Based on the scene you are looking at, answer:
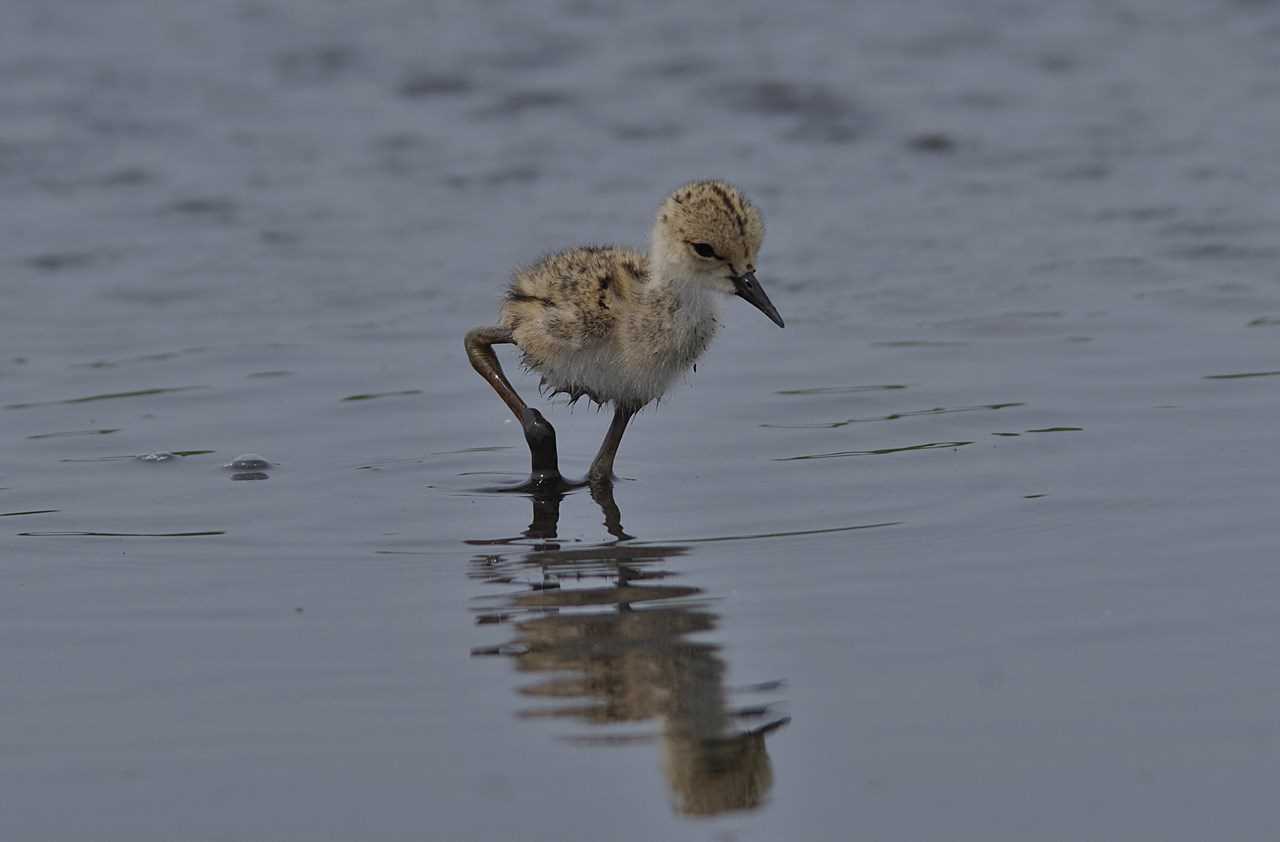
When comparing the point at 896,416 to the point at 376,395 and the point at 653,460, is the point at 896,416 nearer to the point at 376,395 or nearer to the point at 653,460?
the point at 653,460

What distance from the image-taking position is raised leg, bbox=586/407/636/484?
259 inches

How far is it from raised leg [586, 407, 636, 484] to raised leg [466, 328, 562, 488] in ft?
0.43

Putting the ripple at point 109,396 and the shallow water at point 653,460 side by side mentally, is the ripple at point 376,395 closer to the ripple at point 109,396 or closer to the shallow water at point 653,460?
the shallow water at point 653,460

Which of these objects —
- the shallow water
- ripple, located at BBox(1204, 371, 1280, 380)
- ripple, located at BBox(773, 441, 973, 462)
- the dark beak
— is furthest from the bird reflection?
ripple, located at BBox(1204, 371, 1280, 380)

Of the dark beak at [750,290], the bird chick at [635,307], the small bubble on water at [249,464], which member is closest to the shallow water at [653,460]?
the small bubble on water at [249,464]

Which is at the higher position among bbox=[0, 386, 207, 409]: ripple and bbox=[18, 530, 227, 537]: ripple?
bbox=[0, 386, 207, 409]: ripple

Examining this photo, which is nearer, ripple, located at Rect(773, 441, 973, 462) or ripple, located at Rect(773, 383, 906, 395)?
ripple, located at Rect(773, 441, 973, 462)

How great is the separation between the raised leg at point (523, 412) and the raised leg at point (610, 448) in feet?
0.43

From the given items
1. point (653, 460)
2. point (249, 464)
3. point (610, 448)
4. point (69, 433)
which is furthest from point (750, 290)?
point (69, 433)

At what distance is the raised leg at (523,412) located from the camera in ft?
21.6

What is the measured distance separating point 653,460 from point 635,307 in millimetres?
734

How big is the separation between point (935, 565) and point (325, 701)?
65.7 inches

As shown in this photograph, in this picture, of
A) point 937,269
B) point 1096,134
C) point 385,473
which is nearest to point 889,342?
point 937,269

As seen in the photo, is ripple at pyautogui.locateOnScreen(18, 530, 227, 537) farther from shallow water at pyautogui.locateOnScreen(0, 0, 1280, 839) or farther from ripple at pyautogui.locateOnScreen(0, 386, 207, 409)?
ripple at pyautogui.locateOnScreen(0, 386, 207, 409)
